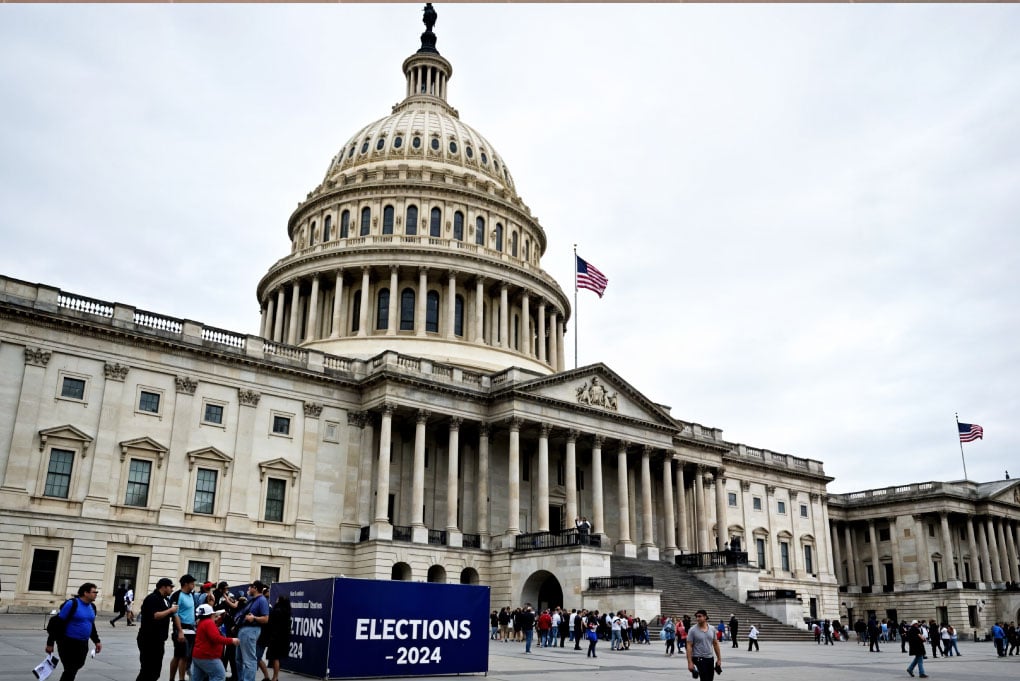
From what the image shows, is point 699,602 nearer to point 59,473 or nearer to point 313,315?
point 59,473

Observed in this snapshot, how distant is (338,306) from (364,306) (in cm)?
226

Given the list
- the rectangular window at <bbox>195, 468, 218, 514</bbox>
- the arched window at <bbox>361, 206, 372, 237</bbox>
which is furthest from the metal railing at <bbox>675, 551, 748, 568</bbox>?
the arched window at <bbox>361, 206, 372, 237</bbox>

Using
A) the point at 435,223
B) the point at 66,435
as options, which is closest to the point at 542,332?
the point at 435,223

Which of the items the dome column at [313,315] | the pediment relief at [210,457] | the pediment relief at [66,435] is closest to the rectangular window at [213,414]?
the pediment relief at [210,457]

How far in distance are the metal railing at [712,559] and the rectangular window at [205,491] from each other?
31.6 metres

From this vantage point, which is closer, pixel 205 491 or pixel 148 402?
pixel 148 402

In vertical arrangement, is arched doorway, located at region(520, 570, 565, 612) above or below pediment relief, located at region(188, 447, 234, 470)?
below

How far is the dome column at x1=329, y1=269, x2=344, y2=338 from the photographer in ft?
223

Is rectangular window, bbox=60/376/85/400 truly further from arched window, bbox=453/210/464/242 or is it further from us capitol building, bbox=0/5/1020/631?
arched window, bbox=453/210/464/242

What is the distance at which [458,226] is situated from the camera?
7562cm

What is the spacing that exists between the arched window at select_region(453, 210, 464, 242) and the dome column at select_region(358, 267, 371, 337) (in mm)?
9640

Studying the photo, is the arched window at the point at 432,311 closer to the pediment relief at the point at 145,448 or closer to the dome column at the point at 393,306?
the dome column at the point at 393,306

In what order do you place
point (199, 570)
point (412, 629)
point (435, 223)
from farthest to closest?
point (435, 223), point (199, 570), point (412, 629)

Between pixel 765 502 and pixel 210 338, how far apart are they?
4853 cm
